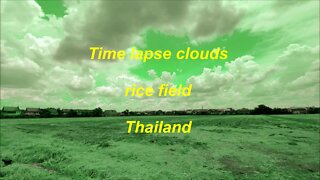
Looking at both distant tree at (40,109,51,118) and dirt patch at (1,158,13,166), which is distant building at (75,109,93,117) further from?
dirt patch at (1,158,13,166)

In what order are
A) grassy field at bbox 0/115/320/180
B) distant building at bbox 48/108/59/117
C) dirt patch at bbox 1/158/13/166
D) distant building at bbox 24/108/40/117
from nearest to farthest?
grassy field at bbox 0/115/320/180 < dirt patch at bbox 1/158/13/166 < distant building at bbox 24/108/40/117 < distant building at bbox 48/108/59/117

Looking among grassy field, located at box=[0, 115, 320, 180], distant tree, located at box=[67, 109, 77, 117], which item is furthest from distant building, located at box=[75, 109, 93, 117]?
grassy field, located at box=[0, 115, 320, 180]

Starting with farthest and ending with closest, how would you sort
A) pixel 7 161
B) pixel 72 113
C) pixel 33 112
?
pixel 33 112, pixel 72 113, pixel 7 161

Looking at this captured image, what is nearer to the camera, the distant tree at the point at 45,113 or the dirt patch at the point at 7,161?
the dirt patch at the point at 7,161

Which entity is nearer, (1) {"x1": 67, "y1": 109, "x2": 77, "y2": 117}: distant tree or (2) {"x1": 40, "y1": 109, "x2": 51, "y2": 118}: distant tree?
(2) {"x1": 40, "y1": 109, "x2": 51, "y2": 118}: distant tree

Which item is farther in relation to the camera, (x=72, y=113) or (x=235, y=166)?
(x=72, y=113)

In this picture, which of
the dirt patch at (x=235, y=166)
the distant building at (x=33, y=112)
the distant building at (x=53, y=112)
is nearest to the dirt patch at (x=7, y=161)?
the dirt patch at (x=235, y=166)

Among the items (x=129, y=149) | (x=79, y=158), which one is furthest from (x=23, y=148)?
(x=129, y=149)

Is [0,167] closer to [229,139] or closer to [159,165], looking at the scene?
Result: [159,165]

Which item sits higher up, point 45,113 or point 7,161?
point 45,113

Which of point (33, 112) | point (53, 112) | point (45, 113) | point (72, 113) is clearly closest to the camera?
point (45, 113)

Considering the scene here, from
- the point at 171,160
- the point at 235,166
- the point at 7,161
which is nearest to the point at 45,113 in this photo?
the point at 7,161

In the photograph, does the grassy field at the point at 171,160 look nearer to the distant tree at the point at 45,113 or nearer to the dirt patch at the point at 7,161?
the dirt patch at the point at 7,161

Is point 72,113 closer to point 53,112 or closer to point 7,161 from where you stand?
point 53,112
